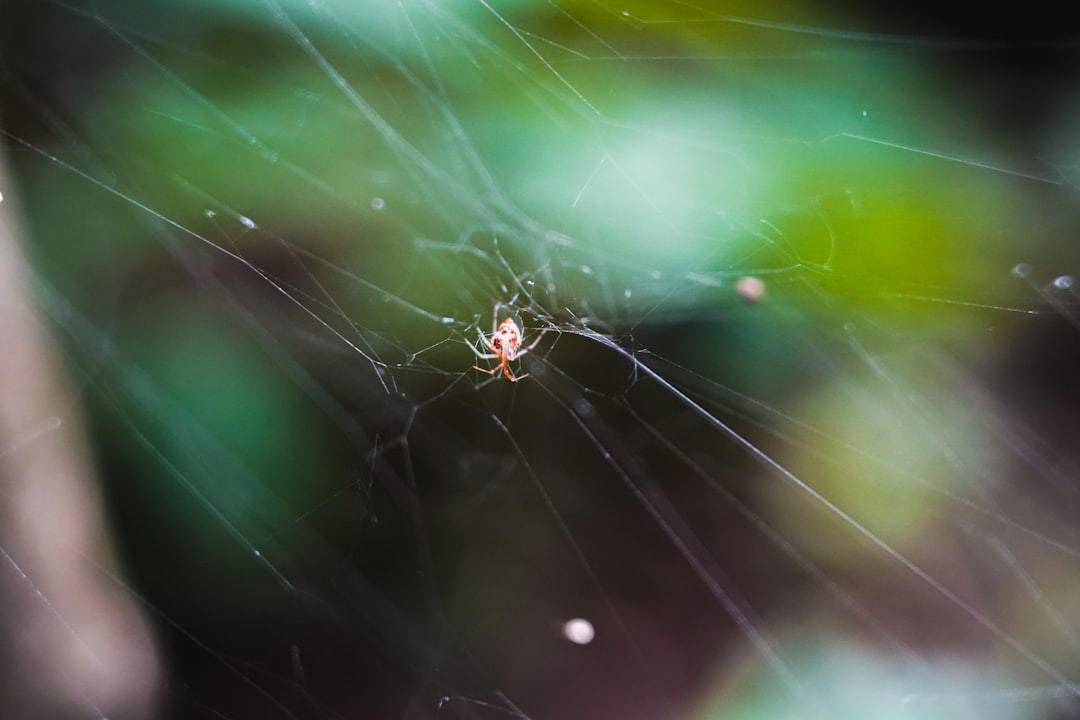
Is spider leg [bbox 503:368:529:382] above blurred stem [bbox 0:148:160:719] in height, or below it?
above

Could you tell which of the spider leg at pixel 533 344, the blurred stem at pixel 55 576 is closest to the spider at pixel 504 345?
the spider leg at pixel 533 344

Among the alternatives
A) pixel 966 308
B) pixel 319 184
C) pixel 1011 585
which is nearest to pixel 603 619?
pixel 1011 585

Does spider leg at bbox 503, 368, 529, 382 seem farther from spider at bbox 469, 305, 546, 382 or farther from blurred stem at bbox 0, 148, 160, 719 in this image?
blurred stem at bbox 0, 148, 160, 719

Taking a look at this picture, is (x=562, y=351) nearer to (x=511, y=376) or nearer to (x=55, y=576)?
(x=511, y=376)

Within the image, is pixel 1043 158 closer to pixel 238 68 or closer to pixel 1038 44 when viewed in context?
pixel 1038 44

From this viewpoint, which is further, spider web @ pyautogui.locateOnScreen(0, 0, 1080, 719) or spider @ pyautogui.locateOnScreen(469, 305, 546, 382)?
spider @ pyautogui.locateOnScreen(469, 305, 546, 382)

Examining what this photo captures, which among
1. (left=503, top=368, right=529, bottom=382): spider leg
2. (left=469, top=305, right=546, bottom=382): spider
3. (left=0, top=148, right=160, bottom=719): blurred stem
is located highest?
(left=469, top=305, right=546, bottom=382): spider

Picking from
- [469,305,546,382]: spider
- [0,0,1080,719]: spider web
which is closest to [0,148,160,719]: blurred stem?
[0,0,1080,719]: spider web
